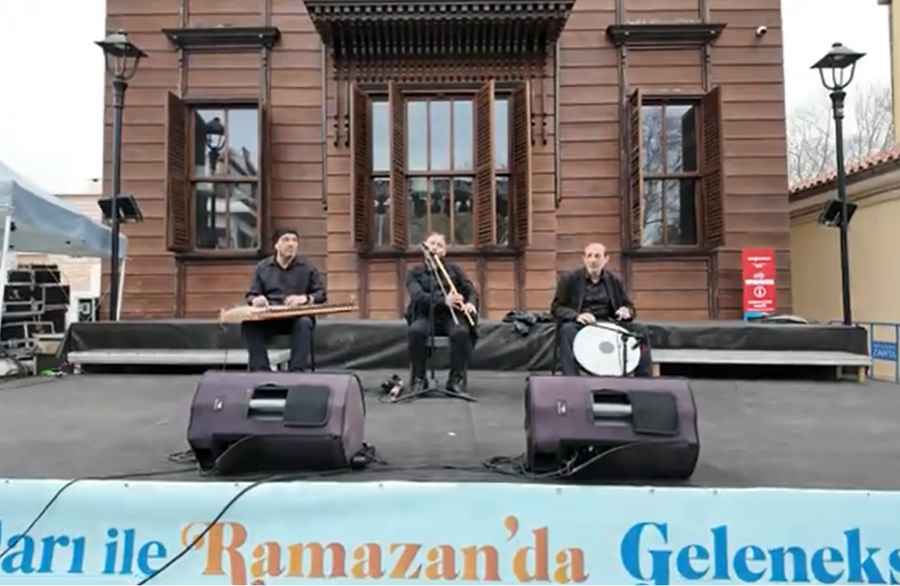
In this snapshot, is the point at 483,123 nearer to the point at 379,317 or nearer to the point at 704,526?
the point at 379,317

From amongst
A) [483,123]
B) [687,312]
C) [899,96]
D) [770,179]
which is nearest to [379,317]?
[483,123]

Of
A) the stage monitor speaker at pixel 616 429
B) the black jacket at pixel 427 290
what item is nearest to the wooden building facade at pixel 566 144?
the black jacket at pixel 427 290

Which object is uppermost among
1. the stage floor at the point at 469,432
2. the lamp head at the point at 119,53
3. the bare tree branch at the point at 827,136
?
the bare tree branch at the point at 827,136

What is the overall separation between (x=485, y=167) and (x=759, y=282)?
8.99 feet

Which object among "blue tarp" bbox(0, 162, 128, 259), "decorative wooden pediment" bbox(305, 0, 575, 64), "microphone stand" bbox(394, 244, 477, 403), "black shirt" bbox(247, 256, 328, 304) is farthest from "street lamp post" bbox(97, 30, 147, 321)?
"microphone stand" bbox(394, 244, 477, 403)

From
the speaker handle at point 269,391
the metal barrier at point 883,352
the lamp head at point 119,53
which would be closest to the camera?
Result: the speaker handle at point 269,391

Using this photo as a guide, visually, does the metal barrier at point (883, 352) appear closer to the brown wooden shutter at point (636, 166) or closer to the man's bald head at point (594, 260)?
the brown wooden shutter at point (636, 166)

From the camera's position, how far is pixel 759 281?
6.12 m

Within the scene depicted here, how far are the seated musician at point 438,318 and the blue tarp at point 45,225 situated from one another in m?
2.77

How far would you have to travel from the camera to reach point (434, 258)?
4055mm

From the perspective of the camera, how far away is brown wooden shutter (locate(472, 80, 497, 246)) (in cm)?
548

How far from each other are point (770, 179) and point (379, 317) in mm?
3871

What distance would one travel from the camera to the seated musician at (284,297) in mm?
3859

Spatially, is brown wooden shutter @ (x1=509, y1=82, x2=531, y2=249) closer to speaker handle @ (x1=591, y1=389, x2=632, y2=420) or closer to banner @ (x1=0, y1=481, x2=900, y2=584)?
speaker handle @ (x1=591, y1=389, x2=632, y2=420)
